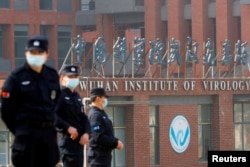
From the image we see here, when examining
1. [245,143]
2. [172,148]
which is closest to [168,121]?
[172,148]

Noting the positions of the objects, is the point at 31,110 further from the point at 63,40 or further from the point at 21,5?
the point at 63,40

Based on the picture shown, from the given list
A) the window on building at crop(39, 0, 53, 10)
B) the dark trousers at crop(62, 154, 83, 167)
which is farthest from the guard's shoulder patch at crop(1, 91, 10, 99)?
the window on building at crop(39, 0, 53, 10)

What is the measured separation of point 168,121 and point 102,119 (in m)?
31.3

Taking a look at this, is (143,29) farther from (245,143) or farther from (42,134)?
(42,134)

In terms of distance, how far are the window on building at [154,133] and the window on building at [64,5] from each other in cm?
2964

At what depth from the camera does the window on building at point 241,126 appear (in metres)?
47.3

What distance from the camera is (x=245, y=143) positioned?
47812 millimetres

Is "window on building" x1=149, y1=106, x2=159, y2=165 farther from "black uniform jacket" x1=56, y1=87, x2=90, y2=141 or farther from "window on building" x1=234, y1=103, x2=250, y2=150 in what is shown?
"black uniform jacket" x1=56, y1=87, x2=90, y2=141

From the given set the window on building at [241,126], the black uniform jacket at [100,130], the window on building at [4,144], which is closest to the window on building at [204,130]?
the window on building at [241,126]

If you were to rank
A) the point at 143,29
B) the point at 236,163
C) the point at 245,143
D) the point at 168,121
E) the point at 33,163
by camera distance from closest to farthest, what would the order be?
the point at 33,163, the point at 236,163, the point at 168,121, the point at 245,143, the point at 143,29

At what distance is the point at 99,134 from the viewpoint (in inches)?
527

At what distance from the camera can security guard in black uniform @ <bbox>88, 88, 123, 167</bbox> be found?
1334cm

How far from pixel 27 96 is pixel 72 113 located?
283 cm

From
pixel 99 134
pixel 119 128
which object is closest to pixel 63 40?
pixel 119 128
